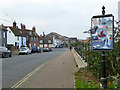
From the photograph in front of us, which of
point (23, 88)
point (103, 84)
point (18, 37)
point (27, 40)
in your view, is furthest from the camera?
point (27, 40)

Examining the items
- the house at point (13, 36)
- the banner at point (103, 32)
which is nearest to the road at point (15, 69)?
the banner at point (103, 32)

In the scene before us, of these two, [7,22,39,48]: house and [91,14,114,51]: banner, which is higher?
[7,22,39,48]: house

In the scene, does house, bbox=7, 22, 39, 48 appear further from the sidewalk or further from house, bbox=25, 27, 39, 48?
the sidewalk

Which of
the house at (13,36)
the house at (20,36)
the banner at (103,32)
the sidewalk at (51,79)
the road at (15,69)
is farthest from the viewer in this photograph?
the house at (20,36)

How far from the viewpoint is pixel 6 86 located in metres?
6.27

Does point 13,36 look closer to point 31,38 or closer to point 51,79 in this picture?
point 31,38

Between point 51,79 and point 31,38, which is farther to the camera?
point 31,38

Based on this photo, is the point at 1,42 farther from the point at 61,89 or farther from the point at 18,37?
the point at 61,89

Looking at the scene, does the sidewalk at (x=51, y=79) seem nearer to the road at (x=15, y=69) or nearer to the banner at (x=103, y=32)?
the road at (x=15, y=69)

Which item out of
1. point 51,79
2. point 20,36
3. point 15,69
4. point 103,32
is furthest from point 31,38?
point 103,32

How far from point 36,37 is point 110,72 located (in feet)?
241

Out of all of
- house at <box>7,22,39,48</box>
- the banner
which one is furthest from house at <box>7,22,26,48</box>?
the banner

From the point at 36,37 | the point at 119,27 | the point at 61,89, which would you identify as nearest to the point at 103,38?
the point at 119,27

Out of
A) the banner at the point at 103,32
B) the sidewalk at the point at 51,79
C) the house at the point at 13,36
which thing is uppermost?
the house at the point at 13,36
